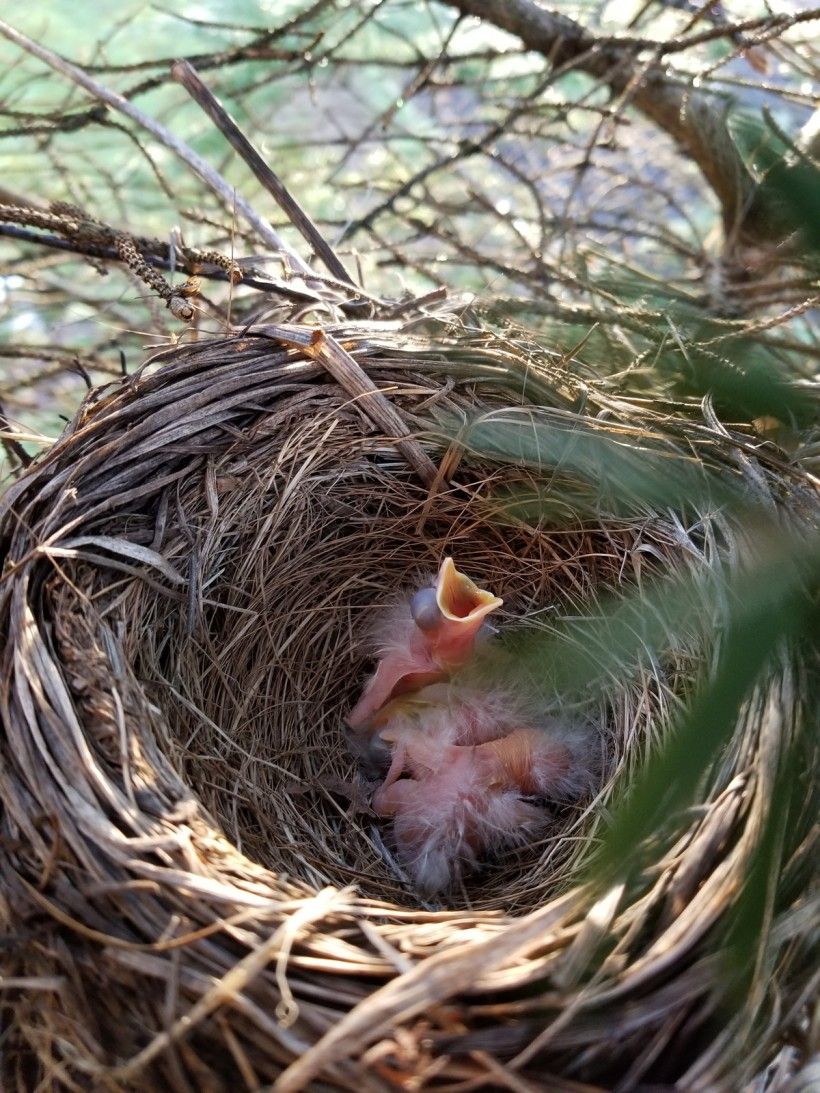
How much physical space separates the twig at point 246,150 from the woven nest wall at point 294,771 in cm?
20

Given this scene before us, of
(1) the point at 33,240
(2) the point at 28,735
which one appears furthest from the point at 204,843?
(1) the point at 33,240

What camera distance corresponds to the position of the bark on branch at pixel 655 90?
1.64 m

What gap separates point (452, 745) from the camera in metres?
1.35

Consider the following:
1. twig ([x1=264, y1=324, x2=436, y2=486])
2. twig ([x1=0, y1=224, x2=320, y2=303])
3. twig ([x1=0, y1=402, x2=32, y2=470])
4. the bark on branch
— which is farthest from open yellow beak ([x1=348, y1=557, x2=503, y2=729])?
the bark on branch

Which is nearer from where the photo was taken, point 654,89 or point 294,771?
point 294,771

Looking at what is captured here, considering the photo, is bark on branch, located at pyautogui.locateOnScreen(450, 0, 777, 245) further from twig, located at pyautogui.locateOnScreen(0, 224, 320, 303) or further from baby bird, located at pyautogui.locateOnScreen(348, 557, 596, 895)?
baby bird, located at pyautogui.locateOnScreen(348, 557, 596, 895)

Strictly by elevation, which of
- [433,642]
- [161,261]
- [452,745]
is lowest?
[452,745]

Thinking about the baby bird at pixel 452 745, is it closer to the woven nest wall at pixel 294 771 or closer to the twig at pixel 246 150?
the woven nest wall at pixel 294 771

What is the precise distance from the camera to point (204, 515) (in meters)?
1.18

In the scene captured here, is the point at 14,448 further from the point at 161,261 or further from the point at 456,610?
the point at 456,610

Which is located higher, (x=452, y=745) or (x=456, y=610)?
(x=456, y=610)

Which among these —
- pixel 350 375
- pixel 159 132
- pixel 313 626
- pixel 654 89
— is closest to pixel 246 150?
pixel 159 132

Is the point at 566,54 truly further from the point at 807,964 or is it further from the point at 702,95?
the point at 807,964

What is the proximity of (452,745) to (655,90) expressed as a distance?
1.26 metres
